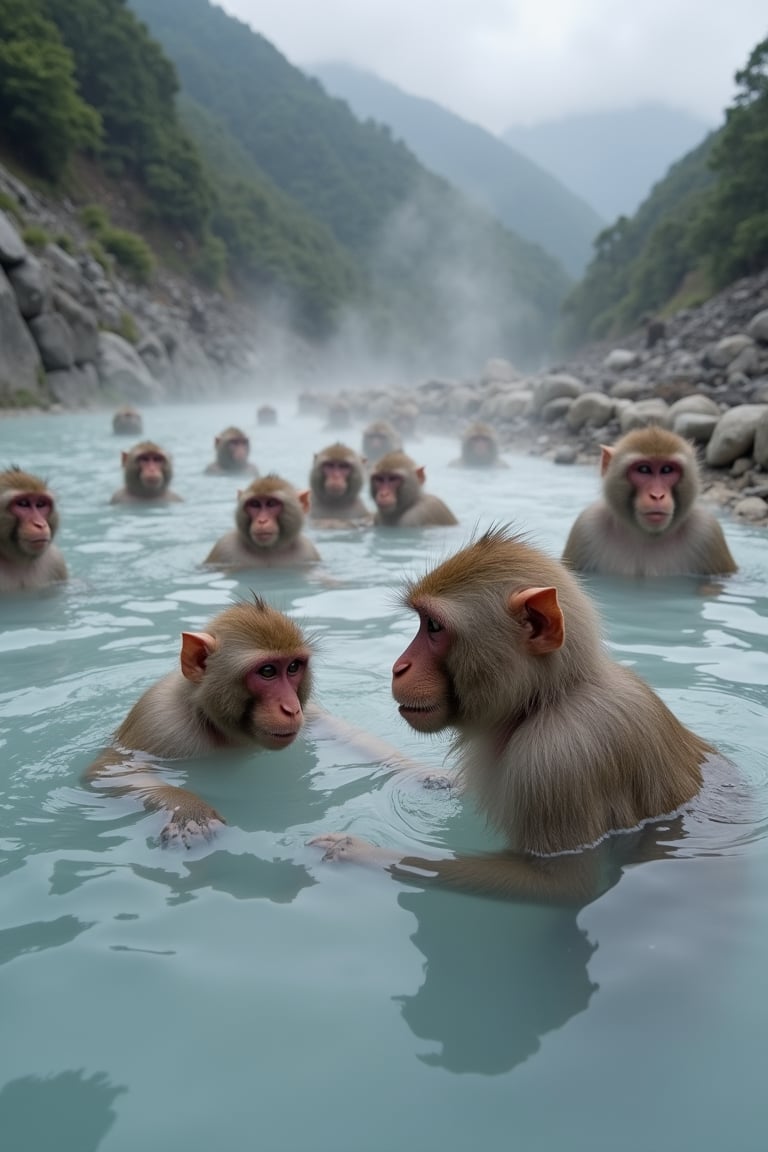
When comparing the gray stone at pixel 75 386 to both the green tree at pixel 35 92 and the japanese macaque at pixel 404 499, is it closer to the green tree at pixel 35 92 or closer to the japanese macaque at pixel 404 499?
the green tree at pixel 35 92

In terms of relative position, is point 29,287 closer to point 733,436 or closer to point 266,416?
point 266,416

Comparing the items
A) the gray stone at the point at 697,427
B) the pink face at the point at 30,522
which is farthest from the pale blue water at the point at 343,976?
the gray stone at the point at 697,427

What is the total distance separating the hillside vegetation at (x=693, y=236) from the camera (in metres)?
29.0

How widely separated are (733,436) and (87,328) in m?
17.9

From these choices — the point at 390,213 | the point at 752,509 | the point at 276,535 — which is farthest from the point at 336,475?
the point at 390,213

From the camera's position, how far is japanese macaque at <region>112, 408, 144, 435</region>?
16281 mm

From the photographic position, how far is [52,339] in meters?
21.8

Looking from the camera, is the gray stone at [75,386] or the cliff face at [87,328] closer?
the cliff face at [87,328]

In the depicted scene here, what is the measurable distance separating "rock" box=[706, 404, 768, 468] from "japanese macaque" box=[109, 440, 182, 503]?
5128 mm

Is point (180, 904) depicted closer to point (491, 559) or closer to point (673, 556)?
point (491, 559)

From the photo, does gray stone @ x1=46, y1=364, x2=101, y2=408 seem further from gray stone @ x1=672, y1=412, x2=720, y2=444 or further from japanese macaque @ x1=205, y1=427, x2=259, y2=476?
gray stone @ x1=672, y1=412, x2=720, y2=444

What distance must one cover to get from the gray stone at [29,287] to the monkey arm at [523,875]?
66.2ft

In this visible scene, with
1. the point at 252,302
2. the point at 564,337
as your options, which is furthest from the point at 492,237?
the point at 252,302

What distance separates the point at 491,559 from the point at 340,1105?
1243 mm
